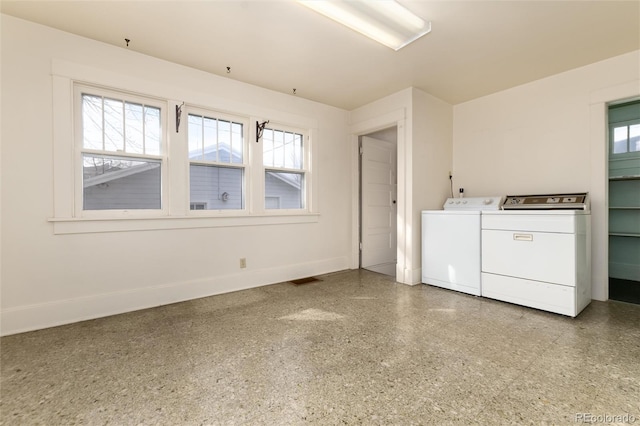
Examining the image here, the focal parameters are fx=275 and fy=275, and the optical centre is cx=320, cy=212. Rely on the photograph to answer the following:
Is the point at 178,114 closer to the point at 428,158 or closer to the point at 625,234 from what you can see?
the point at 428,158

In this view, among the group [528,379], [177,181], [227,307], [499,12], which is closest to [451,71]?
[499,12]

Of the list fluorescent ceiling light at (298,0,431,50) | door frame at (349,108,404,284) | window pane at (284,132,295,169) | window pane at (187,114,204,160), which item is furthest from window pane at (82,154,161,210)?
door frame at (349,108,404,284)

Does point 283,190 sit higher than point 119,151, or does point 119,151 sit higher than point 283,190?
point 119,151

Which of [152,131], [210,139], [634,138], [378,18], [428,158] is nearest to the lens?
[378,18]

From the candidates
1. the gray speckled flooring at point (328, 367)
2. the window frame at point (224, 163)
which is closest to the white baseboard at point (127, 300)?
the gray speckled flooring at point (328, 367)

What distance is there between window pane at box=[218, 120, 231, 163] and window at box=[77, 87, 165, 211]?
2.02ft

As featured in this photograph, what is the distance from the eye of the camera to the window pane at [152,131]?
283 centimetres

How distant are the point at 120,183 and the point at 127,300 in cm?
114

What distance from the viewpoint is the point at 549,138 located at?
324cm

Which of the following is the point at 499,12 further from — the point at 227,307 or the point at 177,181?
the point at 227,307

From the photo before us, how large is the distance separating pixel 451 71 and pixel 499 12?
36.3 inches

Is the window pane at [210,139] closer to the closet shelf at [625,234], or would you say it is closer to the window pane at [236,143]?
the window pane at [236,143]

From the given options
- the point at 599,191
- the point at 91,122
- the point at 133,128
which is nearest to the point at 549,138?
the point at 599,191

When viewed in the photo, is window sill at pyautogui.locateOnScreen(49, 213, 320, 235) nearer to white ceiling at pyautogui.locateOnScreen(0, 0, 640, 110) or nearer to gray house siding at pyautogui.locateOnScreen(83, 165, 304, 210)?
gray house siding at pyautogui.locateOnScreen(83, 165, 304, 210)
